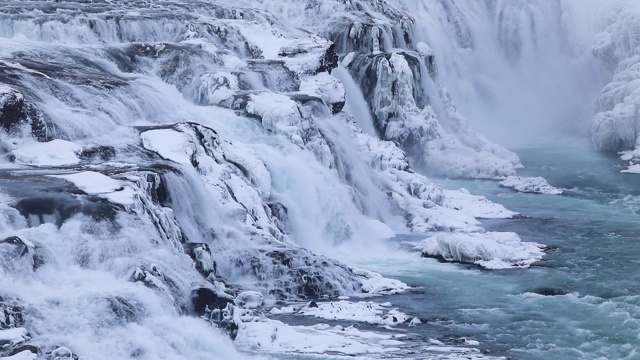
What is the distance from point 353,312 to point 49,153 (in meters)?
5.57

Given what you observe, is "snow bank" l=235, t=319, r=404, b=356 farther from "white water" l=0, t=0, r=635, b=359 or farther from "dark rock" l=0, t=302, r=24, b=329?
"dark rock" l=0, t=302, r=24, b=329

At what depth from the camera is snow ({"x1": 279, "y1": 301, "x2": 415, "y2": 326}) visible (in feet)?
43.3

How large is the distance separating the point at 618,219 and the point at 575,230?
6.13 ft

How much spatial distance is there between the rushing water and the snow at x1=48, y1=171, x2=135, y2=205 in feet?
15.0

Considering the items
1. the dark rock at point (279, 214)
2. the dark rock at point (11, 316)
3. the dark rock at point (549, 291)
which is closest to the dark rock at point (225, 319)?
the dark rock at point (11, 316)

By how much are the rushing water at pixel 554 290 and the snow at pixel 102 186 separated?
15.0 feet

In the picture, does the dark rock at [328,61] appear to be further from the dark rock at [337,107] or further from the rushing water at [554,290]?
the rushing water at [554,290]

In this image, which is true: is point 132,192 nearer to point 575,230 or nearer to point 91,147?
point 91,147

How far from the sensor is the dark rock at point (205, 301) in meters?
12.1

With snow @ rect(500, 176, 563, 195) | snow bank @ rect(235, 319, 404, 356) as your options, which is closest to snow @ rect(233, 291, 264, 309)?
snow bank @ rect(235, 319, 404, 356)

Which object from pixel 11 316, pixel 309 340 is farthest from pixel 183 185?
pixel 11 316

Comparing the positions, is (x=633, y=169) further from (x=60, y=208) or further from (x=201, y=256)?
(x=60, y=208)

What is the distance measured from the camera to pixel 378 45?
2873 cm

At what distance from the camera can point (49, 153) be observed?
48.5 feet
